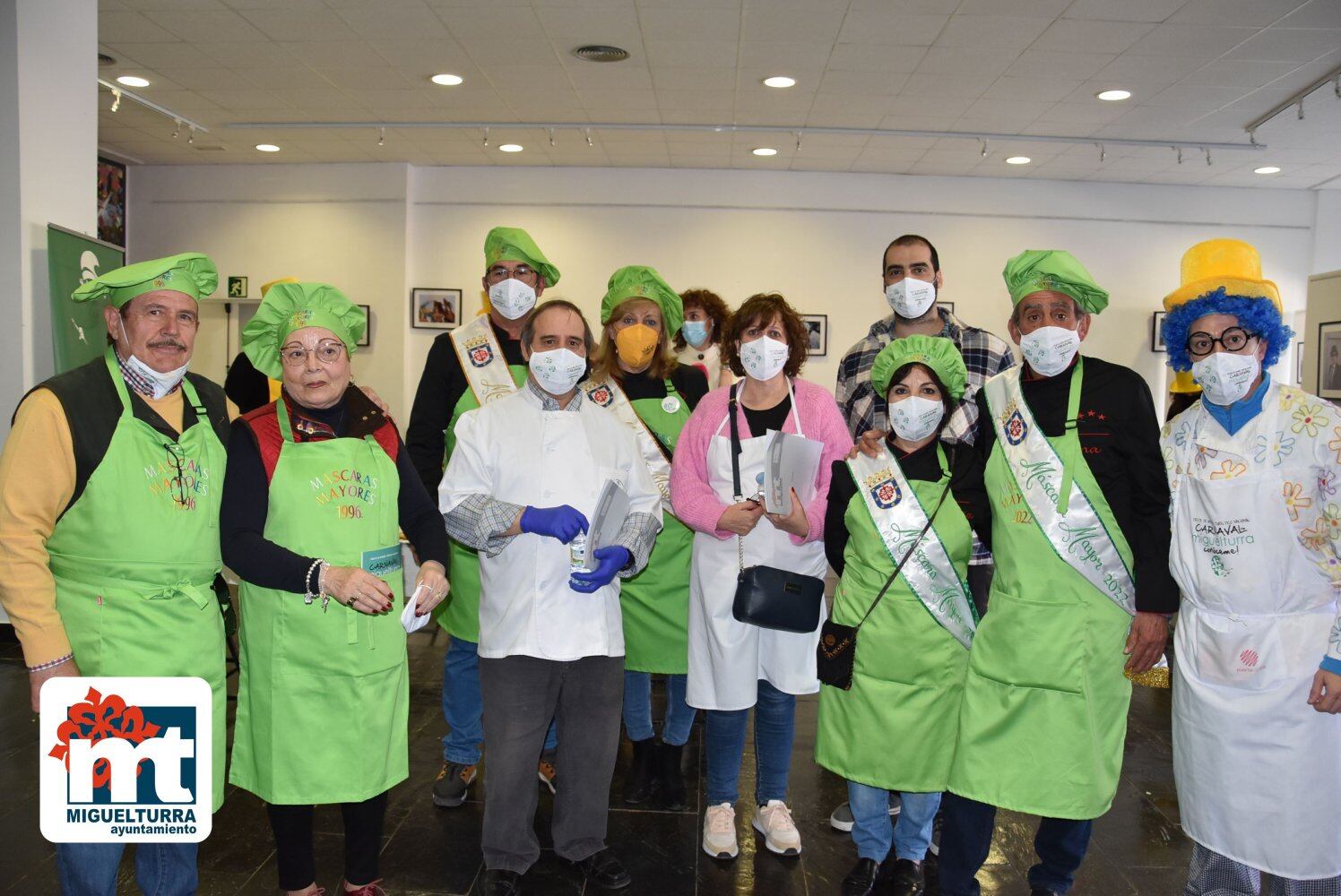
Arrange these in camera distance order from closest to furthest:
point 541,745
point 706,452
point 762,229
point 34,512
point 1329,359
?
point 34,512 < point 541,745 < point 706,452 < point 1329,359 < point 762,229

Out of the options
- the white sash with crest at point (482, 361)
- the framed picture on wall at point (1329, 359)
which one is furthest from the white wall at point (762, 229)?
the white sash with crest at point (482, 361)

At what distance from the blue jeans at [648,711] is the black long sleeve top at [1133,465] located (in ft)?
5.13

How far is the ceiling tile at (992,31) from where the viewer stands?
5.29 meters

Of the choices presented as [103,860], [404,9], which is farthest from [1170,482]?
[404,9]

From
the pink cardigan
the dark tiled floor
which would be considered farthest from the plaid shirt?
the dark tiled floor

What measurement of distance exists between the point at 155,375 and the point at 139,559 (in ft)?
1.36

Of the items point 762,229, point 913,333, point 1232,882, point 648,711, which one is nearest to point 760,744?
point 648,711

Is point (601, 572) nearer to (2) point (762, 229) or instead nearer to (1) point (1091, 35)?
(1) point (1091, 35)

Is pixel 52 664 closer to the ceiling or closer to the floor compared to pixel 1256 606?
closer to the floor

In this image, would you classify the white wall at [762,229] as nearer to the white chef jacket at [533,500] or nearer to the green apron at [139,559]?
the white chef jacket at [533,500]

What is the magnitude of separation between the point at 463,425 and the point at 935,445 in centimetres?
129

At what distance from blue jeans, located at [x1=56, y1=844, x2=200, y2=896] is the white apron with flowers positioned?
7.99 feet

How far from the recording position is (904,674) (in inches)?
96.8

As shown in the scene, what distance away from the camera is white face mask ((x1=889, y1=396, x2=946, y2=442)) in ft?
8.04
